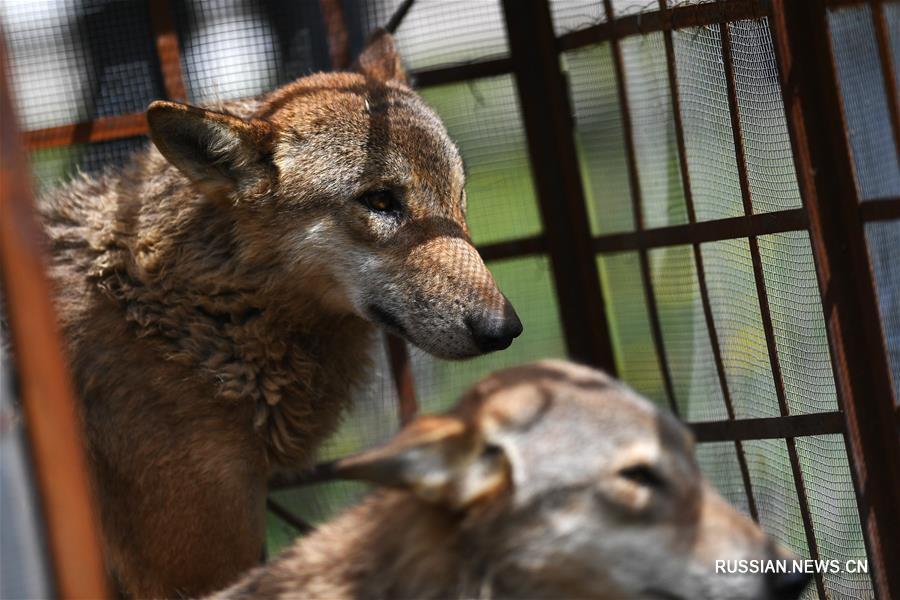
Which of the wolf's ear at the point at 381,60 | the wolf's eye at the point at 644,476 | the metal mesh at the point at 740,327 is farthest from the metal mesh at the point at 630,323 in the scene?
the wolf's eye at the point at 644,476

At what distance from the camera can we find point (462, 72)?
640 cm

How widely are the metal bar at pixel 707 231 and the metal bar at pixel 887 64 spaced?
0.50 metres

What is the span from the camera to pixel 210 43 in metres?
6.13

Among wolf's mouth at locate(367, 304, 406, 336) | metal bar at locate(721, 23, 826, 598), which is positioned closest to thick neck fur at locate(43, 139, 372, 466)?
wolf's mouth at locate(367, 304, 406, 336)

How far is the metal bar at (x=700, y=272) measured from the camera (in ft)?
15.8

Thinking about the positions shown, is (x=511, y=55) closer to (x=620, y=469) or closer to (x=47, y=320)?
(x=620, y=469)

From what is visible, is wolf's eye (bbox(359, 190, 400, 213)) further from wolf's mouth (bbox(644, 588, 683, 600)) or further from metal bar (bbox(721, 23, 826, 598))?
wolf's mouth (bbox(644, 588, 683, 600))

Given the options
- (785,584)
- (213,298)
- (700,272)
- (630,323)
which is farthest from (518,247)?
(785,584)

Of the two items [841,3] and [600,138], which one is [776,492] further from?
[600,138]

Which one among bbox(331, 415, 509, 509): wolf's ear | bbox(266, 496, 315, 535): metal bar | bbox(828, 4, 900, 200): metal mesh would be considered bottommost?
bbox(266, 496, 315, 535): metal bar

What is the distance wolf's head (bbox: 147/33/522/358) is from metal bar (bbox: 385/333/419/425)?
1.68 meters

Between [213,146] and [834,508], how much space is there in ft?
10.7

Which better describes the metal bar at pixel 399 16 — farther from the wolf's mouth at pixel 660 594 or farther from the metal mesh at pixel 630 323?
the wolf's mouth at pixel 660 594

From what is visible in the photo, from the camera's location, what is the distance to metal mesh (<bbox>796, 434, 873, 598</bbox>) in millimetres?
4262
